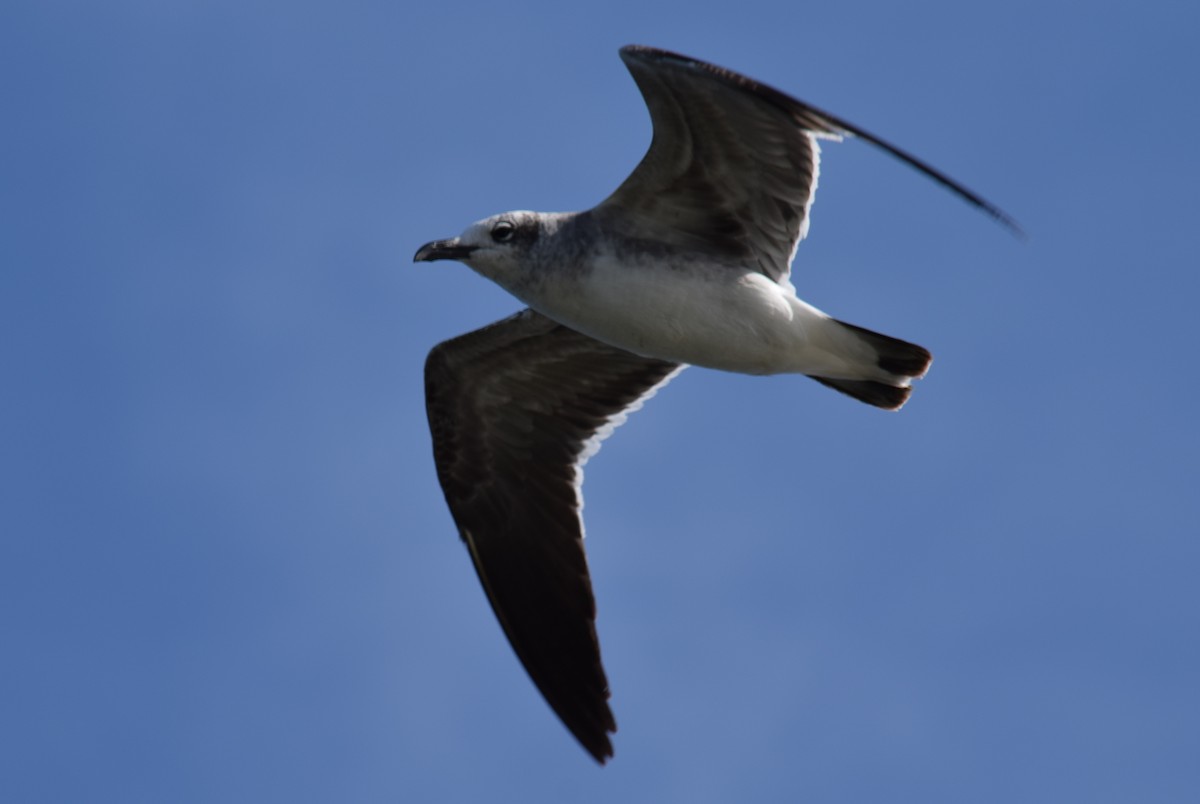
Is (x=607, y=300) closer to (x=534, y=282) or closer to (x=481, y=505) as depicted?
(x=534, y=282)

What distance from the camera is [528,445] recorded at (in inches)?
468

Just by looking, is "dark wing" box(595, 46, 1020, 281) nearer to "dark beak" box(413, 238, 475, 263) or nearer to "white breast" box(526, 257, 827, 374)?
"white breast" box(526, 257, 827, 374)

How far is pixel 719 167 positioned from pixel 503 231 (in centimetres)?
138

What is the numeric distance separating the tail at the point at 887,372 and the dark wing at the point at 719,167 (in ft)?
2.36

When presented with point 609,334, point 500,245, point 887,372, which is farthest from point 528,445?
point 887,372

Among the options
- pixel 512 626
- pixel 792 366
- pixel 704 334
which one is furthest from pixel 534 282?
pixel 512 626

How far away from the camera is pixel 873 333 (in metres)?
10.4

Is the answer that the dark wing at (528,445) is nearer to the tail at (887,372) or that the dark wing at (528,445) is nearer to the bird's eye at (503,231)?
the bird's eye at (503,231)

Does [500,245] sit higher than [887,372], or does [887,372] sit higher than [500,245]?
[500,245]

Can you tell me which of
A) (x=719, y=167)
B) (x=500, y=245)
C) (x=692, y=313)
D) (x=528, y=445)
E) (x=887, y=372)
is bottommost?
(x=528, y=445)

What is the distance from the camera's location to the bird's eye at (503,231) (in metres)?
10.3

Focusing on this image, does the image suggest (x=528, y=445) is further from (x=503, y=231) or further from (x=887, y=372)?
(x=887, y=372)

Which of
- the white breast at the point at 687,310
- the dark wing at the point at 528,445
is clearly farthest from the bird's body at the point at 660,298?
the dark wing at the point at 528,445

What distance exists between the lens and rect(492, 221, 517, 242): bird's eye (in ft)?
33.7
